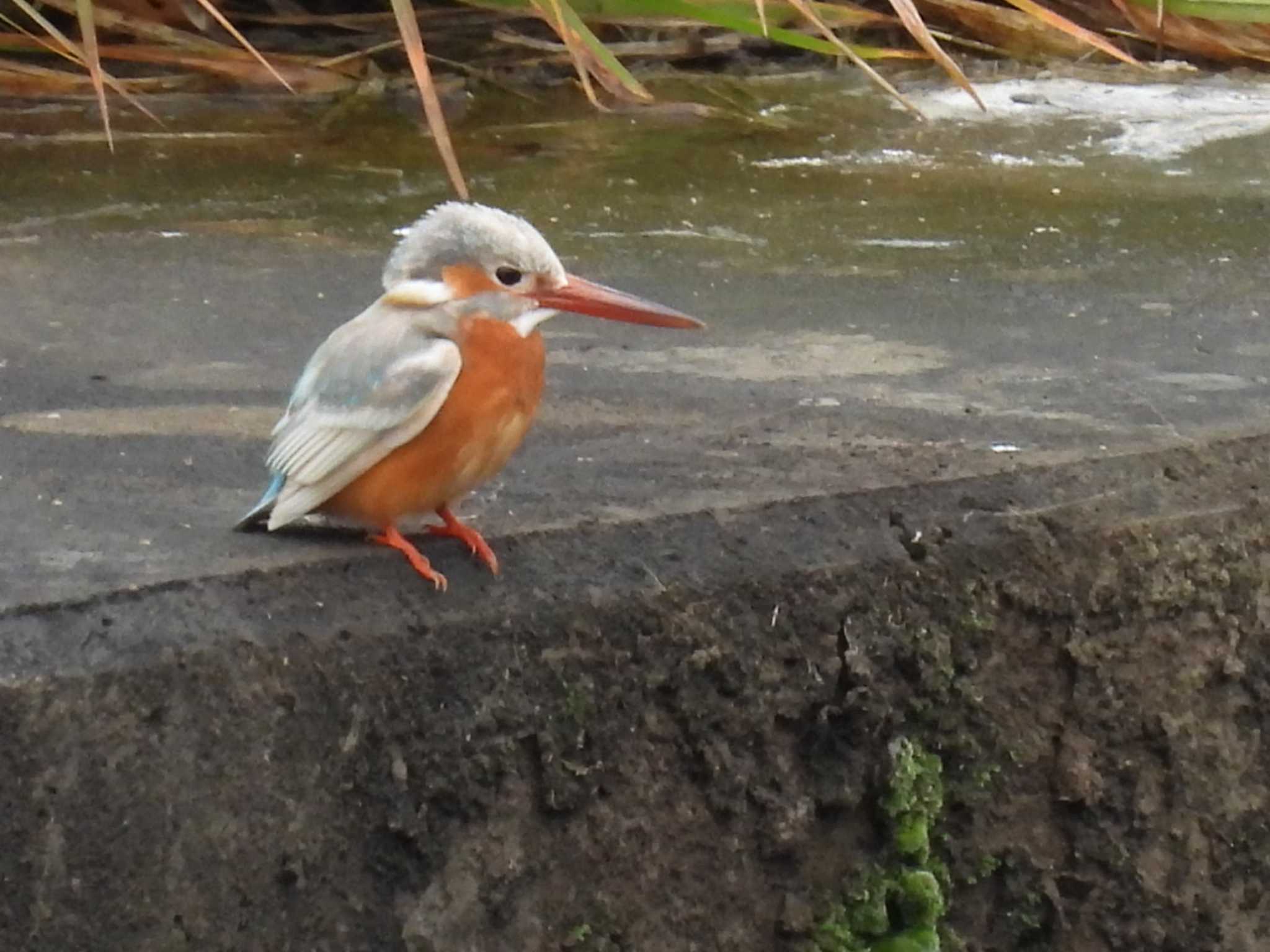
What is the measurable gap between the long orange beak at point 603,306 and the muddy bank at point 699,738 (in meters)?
0.18

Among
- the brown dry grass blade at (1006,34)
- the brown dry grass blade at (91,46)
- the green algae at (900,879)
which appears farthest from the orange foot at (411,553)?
the brown dry grass blade at (1006,34)

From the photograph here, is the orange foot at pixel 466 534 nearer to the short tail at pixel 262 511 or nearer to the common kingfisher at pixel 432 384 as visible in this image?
the common kingfisher at pixel 432 384

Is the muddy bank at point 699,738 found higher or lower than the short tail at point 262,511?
lower

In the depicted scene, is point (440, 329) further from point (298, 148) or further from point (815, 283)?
point (298, 148)

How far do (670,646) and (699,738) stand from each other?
92 mm

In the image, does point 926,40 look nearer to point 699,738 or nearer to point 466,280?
point 466,280

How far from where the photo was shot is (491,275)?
1.62 meters

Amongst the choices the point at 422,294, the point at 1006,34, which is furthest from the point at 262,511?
the point at 1006,34

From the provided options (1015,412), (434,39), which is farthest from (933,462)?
(434,39)

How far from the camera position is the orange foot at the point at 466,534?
153cm

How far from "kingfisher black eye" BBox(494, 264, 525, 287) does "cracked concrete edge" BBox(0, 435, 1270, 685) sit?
0.22 m

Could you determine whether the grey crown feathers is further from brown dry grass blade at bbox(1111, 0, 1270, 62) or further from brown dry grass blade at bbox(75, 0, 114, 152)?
brown dry grass blade at bbox(1111, 0, 1270, 62)

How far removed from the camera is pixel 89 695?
1.32 meters

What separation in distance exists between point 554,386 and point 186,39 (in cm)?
208
